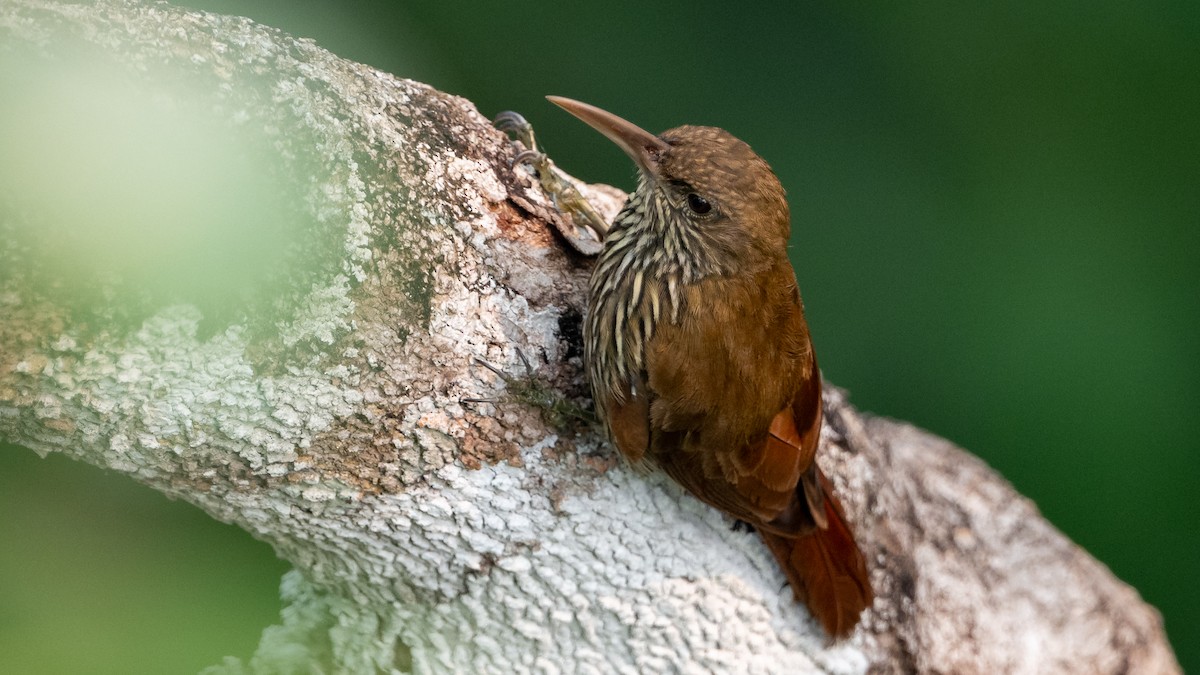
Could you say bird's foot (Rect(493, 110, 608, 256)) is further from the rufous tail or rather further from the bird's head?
the rufous tail

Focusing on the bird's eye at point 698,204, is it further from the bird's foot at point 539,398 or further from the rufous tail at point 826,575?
the rufous tail at point 826,575

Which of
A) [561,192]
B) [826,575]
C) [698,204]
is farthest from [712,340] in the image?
[826,575]

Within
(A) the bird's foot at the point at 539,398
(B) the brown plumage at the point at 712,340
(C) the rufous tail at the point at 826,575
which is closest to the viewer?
(A) the bird's foot at the point at 539,398

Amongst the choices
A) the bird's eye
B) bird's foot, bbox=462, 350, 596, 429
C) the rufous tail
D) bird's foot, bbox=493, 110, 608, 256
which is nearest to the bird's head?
the bird's eye

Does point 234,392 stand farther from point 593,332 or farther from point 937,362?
point 937,362

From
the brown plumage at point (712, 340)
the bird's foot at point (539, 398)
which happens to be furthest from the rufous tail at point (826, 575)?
the bird's foot at point (539, 398)
